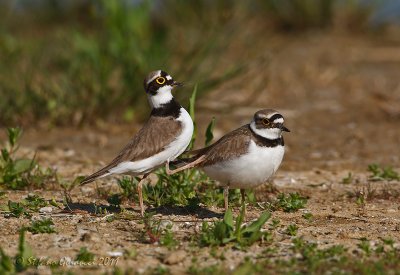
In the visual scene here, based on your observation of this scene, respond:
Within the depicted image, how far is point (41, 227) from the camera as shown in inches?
225

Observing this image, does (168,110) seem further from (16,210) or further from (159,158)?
(16,210)

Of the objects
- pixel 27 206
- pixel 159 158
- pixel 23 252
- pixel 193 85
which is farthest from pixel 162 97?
pixel 193 85

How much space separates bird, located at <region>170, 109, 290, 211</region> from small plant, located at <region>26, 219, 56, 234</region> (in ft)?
3.89

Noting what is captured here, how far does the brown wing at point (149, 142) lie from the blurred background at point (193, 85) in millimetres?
2807

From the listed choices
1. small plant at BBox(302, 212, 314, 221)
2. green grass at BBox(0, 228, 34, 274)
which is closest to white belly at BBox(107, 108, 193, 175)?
small plant at BBox(302, 212, 314, 221)

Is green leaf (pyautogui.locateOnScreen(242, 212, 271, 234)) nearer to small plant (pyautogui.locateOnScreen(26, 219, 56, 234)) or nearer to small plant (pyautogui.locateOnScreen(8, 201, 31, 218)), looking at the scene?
small plant (pyautogui.locateOnScreen(26, 219, 56, 234))

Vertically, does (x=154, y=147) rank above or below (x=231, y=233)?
above

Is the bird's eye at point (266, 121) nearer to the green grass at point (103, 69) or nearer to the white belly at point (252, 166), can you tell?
the white belly at point (252, 166)

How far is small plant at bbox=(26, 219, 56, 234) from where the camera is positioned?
18.7 ft

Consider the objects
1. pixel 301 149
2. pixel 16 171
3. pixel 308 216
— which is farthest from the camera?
pixel 301 149

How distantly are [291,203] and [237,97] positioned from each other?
5595 millimetres

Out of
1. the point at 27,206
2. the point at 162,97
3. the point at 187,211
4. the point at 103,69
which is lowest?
the point at 187,211

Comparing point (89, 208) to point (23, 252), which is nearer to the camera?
point (23, 252)

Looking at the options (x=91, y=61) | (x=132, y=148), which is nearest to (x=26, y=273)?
(x=132, y=148)
